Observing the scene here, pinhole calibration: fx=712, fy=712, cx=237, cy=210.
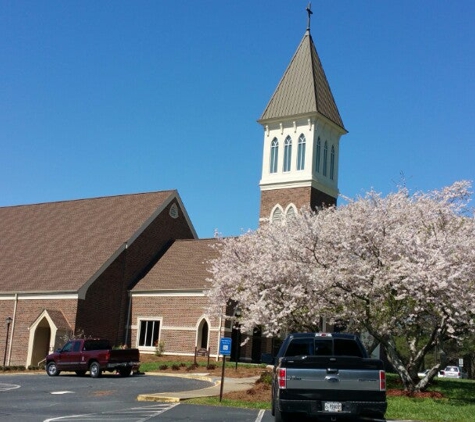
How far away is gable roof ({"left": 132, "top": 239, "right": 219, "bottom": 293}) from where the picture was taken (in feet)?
138

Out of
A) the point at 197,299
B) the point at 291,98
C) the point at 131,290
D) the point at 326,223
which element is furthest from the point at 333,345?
the point at 291,98

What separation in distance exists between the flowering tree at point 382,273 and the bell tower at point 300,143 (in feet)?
55.3

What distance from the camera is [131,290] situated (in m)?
44.1

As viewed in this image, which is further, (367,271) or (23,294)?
(23,294)

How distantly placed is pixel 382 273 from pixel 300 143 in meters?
25.4

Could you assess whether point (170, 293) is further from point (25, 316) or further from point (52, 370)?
point (52, 370)

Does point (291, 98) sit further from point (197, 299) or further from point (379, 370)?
point (379, 370)

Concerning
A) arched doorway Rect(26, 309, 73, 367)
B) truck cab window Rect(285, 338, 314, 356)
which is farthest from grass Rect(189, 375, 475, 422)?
arched doorway Rect(26, 309, 73, 367)

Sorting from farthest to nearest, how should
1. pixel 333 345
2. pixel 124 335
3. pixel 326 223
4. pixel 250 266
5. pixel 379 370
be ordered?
pixel 124 335 < pixel 250 266 < pixel 326 223 < pixel 333 345 < pixel 379 370

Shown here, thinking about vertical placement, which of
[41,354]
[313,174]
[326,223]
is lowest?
[41,354]

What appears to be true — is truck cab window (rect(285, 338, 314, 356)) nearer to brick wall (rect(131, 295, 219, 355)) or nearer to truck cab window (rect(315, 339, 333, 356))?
truck cab window (rect(315, 339, 333, 356))

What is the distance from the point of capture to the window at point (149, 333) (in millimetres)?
42812

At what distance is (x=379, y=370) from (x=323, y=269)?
11.0m

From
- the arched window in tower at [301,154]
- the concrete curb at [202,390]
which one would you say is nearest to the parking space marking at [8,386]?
the concrete curb at [202,390]
